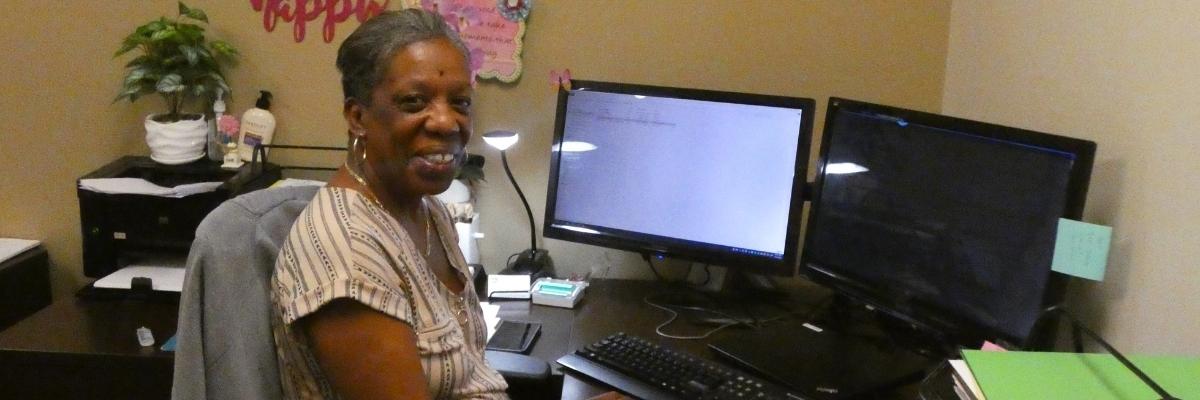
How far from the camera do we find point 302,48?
7.02ft

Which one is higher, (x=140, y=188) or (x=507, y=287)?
(x=140, y=188)

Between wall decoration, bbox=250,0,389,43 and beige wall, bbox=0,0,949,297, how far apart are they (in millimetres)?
23

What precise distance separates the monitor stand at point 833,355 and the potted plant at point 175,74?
1.23 meters

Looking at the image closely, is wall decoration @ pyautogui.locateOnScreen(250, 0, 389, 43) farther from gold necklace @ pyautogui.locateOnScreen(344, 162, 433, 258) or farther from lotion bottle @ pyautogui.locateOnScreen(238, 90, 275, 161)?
gold necklace @ pyautogui.locateOnScreen(344, 162, 433, 258)

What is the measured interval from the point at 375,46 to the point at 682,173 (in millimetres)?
861

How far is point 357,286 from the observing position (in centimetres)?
111

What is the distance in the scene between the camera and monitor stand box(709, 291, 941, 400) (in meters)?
1.54

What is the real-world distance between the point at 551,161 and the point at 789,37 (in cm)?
60

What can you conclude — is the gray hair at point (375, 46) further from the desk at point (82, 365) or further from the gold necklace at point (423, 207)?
the desk at point (82, 365)

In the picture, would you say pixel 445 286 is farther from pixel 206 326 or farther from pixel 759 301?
pixel 759 301

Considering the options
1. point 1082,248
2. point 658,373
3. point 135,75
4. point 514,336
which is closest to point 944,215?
point 1082,248

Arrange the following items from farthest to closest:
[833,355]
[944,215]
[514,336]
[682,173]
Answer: [682,173], [514,336], [833,355], [944,215]

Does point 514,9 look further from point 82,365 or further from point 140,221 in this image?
point 82,365

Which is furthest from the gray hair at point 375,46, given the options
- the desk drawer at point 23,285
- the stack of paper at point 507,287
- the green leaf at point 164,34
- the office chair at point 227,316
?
the desk drawer at point 23,285
